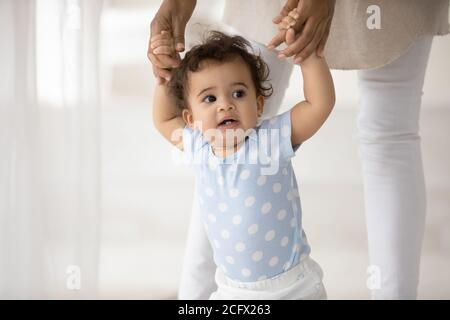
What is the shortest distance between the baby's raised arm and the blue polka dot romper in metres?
0.02

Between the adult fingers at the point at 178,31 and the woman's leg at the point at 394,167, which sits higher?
the adult fingers at the point at 178,31

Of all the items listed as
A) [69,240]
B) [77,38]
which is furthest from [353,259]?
[77,38]

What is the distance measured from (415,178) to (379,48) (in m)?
0.21

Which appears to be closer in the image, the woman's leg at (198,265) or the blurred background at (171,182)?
the woman's leg at (198,265)

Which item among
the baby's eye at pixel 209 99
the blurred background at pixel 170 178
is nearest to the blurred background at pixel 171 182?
the blurred background at pixel 170 178

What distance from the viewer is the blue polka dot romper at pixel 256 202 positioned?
2.75 ft

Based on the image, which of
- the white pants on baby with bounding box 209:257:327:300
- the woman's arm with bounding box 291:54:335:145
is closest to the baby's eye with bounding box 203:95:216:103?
the woman's arm with bounding box 291:54:335:145

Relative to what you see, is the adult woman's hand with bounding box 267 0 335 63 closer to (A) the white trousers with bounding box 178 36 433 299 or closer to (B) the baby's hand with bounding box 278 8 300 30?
(B) the baby's hand with bounding box 278 8 300 30

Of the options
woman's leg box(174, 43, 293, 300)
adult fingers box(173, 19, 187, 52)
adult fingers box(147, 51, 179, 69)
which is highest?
adult fingers box(173, 19, 187, 52)

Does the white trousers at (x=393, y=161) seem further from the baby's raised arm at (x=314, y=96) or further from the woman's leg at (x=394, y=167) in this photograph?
the baby's raised arm at (x=314, y=96)

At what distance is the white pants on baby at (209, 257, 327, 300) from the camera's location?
2.82 ft

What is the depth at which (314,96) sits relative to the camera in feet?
2.64
